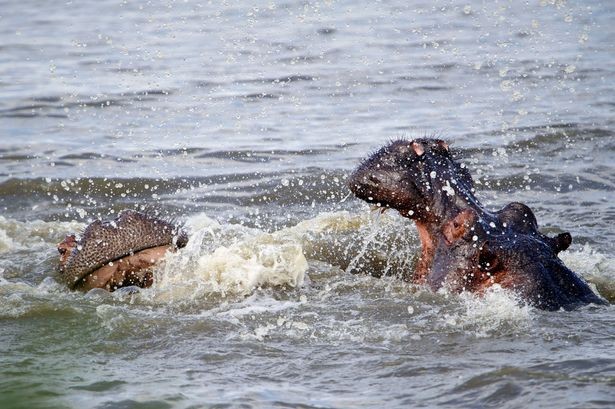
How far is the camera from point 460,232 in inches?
209

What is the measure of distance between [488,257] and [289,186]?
4.12 m

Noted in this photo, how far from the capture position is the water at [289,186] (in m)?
4.90

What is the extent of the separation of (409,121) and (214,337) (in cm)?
594

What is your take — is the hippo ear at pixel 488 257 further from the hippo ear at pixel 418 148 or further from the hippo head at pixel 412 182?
the hippo ear at pixel 418 148

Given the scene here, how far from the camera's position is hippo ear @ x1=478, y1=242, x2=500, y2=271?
5254 millimetres

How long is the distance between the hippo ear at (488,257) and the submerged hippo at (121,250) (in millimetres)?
1647

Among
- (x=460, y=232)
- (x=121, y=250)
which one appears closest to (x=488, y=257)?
(x=460, y=232)

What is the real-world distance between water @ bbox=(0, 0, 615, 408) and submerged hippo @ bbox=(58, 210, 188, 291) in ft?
0.28

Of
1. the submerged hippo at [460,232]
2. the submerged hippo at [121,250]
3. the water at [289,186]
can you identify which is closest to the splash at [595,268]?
the water at [289,186]

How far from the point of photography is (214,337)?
5477 millimetres

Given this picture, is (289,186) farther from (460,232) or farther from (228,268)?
(460,232)

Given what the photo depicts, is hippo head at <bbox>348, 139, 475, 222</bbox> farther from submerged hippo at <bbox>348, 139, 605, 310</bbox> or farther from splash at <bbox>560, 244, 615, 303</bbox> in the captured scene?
splash at <bbox>560, 244, 615, 303</bbox>

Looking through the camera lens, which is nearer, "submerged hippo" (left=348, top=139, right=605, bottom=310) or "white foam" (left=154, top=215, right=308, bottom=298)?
"submerged hippo" (left=348, top=139, right=605, bottom=310)

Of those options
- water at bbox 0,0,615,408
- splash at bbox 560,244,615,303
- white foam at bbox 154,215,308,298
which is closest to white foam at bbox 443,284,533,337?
water at bbox 0,0,615,408
